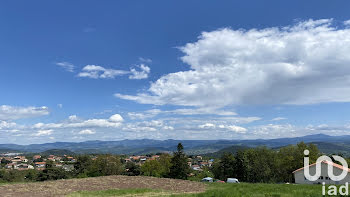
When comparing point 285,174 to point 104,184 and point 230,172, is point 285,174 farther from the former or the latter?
point 104,184

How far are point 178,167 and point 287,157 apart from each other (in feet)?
94.1

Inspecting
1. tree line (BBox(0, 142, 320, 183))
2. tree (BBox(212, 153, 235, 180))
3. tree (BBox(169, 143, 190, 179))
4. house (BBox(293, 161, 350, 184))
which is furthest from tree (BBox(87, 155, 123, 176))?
house (BBox(293, 161, 350, 184))

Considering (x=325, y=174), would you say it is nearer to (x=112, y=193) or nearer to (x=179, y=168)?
(x=179, y=168)

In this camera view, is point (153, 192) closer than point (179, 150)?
Yes

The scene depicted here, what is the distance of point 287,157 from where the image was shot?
65375mm

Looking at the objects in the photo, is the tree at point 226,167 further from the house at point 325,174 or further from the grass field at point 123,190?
the grass field at point 123,190

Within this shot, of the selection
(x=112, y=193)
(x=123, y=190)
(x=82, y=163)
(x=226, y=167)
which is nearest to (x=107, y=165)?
(x=82, y=163)

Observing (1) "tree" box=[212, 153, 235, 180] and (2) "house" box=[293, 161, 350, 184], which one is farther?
(1) "tree" box=[212, 153, 235, 180]

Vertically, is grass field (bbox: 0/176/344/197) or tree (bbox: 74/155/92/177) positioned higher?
grass field (bbox: 0/176/344/197)

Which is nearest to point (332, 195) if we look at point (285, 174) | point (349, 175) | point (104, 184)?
point (104, 184)

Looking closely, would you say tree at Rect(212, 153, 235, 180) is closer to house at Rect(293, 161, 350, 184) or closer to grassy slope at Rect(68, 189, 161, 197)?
house at Rect(293, 161, 350, 184)

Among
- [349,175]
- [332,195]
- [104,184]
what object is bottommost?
[349,175]

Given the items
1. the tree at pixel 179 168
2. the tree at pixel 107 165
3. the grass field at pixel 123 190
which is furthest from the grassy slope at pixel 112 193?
the tree at pixel 107 165

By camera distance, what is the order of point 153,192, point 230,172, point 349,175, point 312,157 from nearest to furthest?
point 153,192 → point 349,175 → point 312,157 → point 230,172
